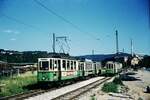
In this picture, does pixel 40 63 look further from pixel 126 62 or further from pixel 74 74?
pixel 126 62

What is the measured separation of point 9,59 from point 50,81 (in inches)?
2527

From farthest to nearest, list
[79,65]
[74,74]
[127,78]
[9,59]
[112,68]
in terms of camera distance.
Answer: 1. [9,59]
2. [112,68]
3. [127,78]
4. [79,65]
5. [74,74]

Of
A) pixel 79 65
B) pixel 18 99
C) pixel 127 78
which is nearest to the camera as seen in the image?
pixel 18 99

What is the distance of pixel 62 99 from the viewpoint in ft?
65.1

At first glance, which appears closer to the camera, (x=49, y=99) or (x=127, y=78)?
(x=49, y=99)

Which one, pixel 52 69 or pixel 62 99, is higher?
pixel 52 69

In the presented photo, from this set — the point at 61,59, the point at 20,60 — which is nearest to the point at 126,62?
the point at 20,60

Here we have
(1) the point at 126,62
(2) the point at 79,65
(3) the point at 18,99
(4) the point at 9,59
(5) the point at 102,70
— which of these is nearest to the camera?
(3) the point at 18,99

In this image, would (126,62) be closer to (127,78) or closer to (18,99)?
(127,78)

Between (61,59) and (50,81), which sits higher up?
(61,59)

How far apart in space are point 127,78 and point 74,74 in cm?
1624

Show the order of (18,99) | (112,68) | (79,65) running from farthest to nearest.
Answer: (112,68), (79,65), (18,99)

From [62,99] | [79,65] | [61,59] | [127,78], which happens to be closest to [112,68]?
[127,78]

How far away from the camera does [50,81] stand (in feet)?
85.5
